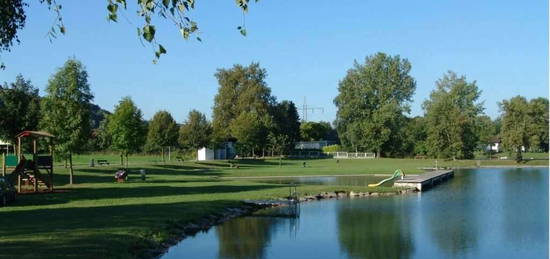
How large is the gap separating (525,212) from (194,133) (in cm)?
6086

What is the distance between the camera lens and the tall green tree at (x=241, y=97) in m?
110

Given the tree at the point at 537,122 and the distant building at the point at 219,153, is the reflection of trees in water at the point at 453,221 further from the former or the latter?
the distant building at the point at 219,153

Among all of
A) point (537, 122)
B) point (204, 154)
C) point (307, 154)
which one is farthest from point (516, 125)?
point (204, 154)

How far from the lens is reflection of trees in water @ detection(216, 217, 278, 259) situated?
741 inches

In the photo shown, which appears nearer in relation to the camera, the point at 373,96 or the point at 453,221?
the point at 453,221

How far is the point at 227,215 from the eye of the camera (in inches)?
1045

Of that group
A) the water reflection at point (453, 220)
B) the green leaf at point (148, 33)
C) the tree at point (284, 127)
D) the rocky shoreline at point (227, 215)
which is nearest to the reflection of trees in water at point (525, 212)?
the water reflection at point (453, 220)

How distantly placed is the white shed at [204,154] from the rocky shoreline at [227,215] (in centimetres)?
5082

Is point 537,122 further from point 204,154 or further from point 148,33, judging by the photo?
point 148,33

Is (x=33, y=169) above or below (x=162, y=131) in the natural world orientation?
below

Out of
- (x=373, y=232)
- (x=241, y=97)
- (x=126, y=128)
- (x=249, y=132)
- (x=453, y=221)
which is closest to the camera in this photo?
(x=373, y=232)

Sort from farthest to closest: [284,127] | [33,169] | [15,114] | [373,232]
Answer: [284,127], [15,114], [33,169], [373,232]

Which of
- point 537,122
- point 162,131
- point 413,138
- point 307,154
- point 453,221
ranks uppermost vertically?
point 537,122

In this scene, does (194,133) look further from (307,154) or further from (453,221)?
(453,221)
